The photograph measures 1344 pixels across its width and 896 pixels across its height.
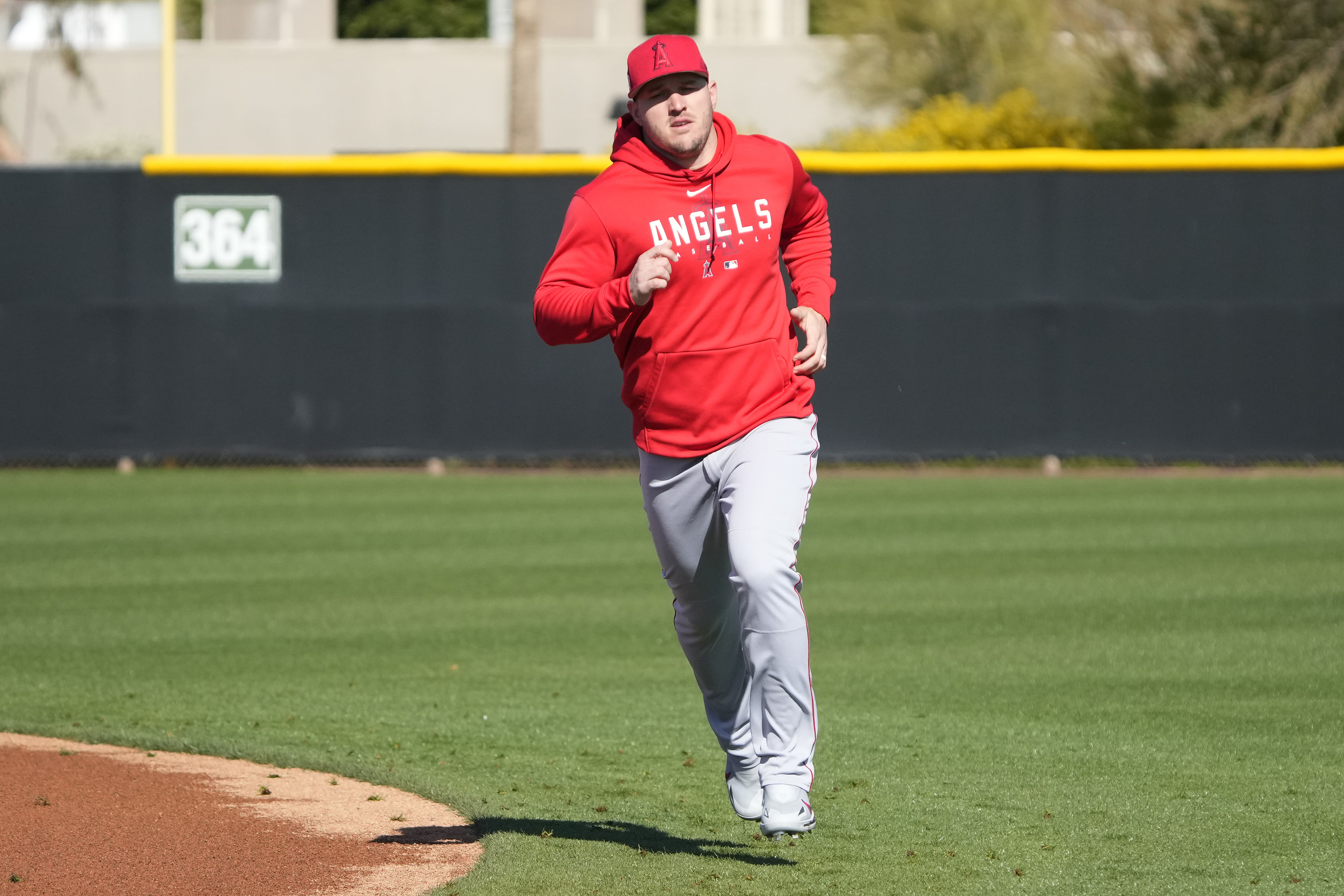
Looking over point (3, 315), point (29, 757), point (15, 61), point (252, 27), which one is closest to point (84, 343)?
point (3, 315)

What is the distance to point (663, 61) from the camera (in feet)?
13.8

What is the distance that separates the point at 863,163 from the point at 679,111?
10102 millimetres

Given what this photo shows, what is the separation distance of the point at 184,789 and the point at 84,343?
10.1 metres

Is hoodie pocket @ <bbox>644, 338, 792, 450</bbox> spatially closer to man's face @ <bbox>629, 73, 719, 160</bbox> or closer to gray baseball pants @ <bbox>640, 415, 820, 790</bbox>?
gray baseball pants @ <bbox>640, 415, 820, 790</bbox>

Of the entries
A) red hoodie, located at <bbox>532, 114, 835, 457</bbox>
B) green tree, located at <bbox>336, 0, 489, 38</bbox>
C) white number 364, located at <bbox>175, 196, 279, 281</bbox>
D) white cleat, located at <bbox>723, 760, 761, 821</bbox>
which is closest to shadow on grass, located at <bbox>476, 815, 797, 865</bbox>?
white cleat, located at <bbox>723, 760, 761, 821</bbox>

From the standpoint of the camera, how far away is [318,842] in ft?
15.4

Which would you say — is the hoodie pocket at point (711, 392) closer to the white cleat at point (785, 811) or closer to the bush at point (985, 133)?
the white cleat at point (785, 811)

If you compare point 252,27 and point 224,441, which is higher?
point 252,27

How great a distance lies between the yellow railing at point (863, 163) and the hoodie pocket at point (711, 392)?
9733mm

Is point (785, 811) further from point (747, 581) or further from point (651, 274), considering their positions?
point (651, 274)

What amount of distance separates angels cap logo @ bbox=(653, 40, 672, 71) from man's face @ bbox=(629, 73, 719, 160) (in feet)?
0.15

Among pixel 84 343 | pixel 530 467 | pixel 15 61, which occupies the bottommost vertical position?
pixel 530 467

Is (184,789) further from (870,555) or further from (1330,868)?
(870,555)

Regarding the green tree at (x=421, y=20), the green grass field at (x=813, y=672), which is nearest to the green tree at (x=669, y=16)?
the green tree at (x=421, y=20)
